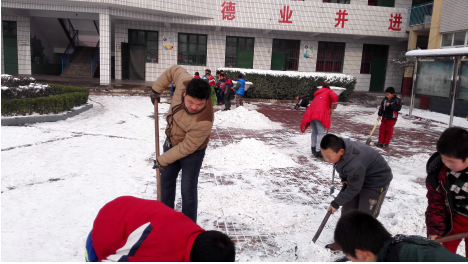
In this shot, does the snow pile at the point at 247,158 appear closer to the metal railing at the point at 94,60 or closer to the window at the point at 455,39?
the window at the point at 455,39

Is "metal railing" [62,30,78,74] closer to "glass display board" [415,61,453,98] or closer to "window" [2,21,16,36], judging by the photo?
"window" [2,21,16,36]

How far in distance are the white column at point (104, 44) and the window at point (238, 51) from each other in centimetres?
680

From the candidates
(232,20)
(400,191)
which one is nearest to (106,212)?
(400,191)

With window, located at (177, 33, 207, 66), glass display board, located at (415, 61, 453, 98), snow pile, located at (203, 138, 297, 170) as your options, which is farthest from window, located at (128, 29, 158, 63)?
snow pile, located at (203, 138, 297, 170)

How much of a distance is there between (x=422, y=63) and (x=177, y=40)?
1246 cm

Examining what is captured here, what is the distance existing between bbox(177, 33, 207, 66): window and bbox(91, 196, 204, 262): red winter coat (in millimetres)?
18409

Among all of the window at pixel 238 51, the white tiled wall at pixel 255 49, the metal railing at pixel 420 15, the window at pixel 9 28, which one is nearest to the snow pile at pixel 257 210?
the white tiled wall at pixel 255 49

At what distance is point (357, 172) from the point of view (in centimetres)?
309

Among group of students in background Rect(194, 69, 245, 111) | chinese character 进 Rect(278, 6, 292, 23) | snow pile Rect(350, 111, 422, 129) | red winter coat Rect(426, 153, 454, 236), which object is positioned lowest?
snow pile Rect(350, 111, 422, 129)

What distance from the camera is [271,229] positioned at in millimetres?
3879

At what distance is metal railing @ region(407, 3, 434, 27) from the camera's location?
57.0ft

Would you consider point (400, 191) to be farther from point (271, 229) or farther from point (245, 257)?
point (245, 257)

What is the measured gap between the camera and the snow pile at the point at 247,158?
6.20 metres

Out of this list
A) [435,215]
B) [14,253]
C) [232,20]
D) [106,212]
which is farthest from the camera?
[232,20]
